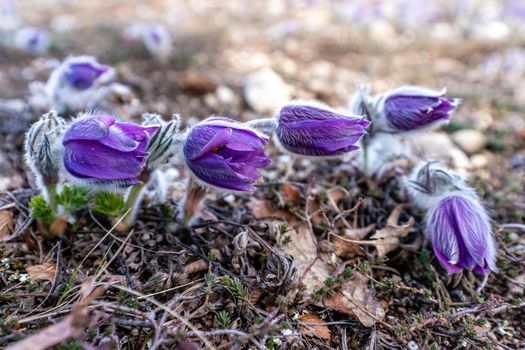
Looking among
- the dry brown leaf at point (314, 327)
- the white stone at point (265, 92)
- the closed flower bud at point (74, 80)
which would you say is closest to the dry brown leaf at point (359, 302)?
the dry brown leaf at point (314, 327)

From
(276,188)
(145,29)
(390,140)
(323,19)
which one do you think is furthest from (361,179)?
(323,19)

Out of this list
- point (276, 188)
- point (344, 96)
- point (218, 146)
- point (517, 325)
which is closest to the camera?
point (218, 146)

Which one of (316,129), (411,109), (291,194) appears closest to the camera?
(316,129)

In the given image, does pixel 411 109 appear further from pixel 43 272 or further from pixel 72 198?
pixel 43 272

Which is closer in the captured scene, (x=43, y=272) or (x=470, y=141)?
(x=43, y=272)

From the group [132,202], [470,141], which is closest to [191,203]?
[132,202]

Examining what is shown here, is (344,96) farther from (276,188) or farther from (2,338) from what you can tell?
(2,338)
